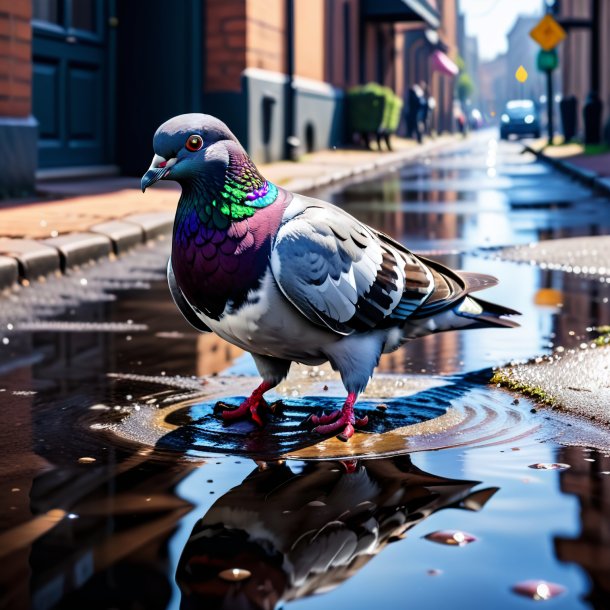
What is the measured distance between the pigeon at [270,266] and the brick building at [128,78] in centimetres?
916

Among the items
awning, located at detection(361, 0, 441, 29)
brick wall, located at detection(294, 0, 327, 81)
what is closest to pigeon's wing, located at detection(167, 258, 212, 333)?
brick wall, located at detection(294, 0, 327, 81)

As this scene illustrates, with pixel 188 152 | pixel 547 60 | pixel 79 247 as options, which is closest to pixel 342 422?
pixel 188 152

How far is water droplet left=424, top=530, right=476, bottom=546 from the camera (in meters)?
2.77

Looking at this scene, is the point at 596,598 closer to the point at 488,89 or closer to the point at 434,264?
the point at 434,264

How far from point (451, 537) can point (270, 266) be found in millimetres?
1034

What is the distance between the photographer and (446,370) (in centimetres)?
512

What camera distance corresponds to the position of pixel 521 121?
49000mm

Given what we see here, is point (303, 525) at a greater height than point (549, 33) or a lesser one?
lesser

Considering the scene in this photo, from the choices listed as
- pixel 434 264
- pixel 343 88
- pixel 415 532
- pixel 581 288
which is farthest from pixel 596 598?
pixel 343 88

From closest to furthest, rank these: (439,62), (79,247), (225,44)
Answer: (79,247)
(225,44)
(439,62)

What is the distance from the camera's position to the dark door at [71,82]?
15539 mm

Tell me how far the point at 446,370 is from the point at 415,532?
230cm

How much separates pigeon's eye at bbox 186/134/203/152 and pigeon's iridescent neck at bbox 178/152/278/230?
95 millimetres

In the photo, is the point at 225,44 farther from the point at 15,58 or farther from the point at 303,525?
the point at 303,525
